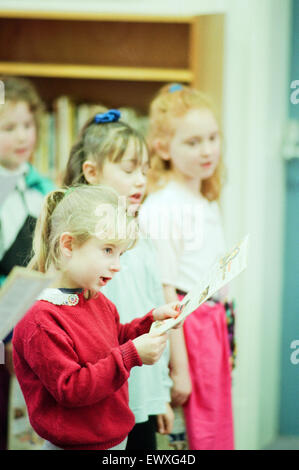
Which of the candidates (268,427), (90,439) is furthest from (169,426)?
(268,427)

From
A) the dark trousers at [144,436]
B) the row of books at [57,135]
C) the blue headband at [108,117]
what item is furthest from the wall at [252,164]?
the blue headband at [108,117]

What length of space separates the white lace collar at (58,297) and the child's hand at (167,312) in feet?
0.53

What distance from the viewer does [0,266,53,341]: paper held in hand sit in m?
0.76

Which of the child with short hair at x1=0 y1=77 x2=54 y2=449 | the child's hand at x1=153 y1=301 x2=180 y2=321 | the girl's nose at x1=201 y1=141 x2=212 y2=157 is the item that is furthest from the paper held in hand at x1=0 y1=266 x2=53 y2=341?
the girl's nose at x1=201 y1=141 x2=212 y2=157

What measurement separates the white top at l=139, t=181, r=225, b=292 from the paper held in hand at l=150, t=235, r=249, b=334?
20cm

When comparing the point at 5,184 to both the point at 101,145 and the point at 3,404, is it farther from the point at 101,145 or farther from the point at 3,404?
the point at 3,404

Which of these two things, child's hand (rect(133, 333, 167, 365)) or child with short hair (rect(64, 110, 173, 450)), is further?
child with short hair (rect(64, 110, 173, 450))

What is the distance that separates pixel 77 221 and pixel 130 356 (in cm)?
22

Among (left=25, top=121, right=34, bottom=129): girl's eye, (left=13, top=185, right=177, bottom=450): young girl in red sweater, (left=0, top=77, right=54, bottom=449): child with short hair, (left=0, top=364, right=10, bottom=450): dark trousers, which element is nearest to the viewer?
(left=13, top=185, right=177, bottom=450): young girl in red sweater

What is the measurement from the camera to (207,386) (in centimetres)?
128

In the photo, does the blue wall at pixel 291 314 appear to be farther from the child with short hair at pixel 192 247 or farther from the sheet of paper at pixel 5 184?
the sheet of paper at pixel 5 184

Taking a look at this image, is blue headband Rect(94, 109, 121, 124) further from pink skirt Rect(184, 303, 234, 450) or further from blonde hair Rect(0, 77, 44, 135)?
blonde hair Rect(0, 77, 44, 135)

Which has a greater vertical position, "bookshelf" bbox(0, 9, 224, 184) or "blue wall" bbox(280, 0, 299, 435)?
"bookshelf" bbox(0, 9, 224, 184)
